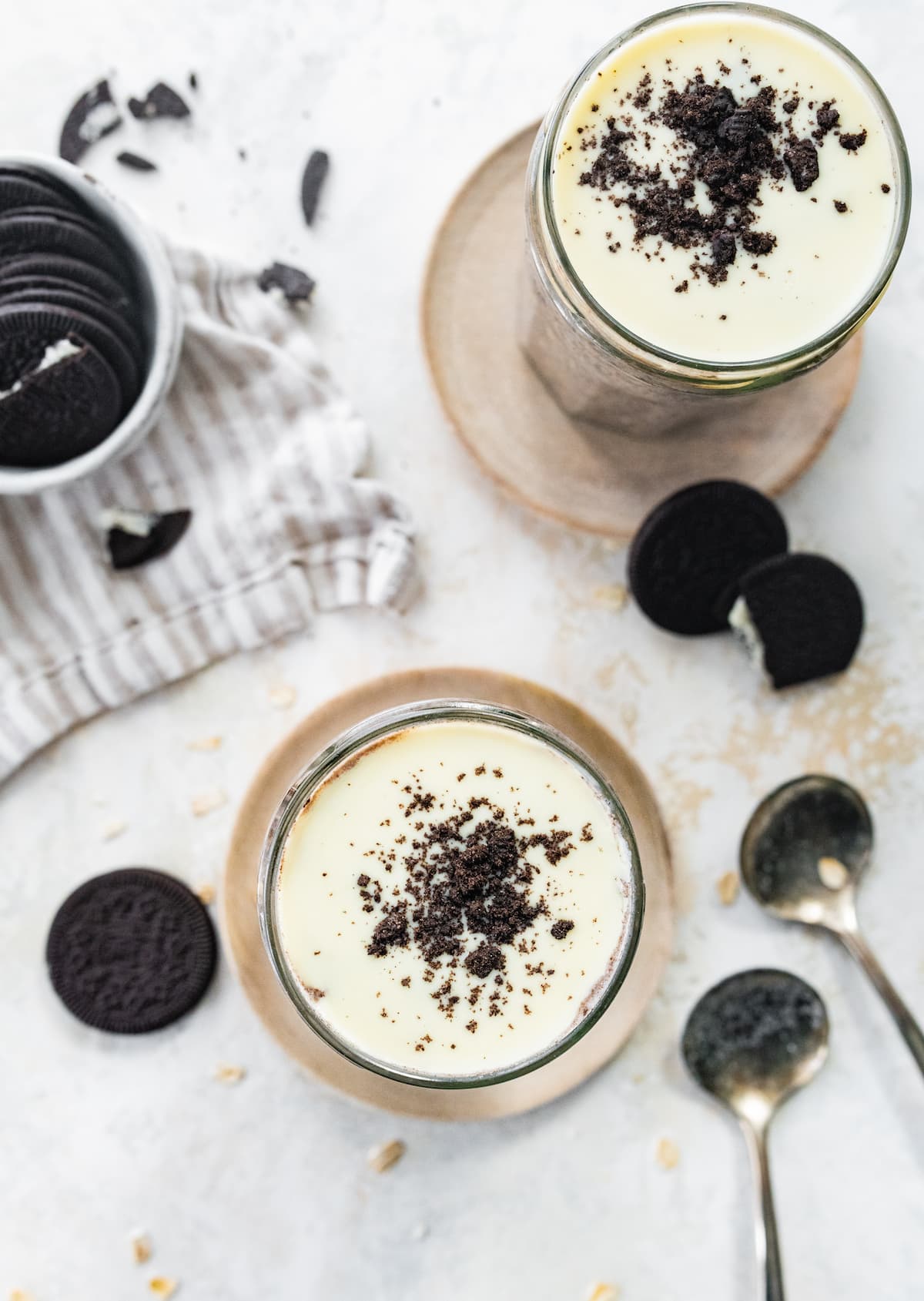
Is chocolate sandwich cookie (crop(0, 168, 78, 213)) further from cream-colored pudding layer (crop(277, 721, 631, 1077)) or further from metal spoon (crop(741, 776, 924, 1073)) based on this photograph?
metal spoon (crop(741, 776, 924, 1073))

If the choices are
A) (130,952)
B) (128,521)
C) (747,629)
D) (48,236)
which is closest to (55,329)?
(48,236)

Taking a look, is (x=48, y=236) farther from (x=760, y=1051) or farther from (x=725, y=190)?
(x=760, y=1051)

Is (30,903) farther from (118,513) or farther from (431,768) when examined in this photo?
(431,768)

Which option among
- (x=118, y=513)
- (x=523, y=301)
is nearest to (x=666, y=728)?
(x=523, y=301)

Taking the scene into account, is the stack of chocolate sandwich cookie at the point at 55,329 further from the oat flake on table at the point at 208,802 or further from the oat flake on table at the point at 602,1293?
the oat flake on table at the point at 602,1293

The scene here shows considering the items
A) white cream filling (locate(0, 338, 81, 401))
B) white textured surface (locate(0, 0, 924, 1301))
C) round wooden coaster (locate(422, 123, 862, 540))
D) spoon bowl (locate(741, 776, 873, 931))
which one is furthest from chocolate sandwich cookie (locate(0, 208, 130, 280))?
spoon bowl (locate(741, 776, 873, 931))

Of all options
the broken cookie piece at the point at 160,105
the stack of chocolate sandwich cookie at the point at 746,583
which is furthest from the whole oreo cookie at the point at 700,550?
the broken cookie piece at the point at 160,105
